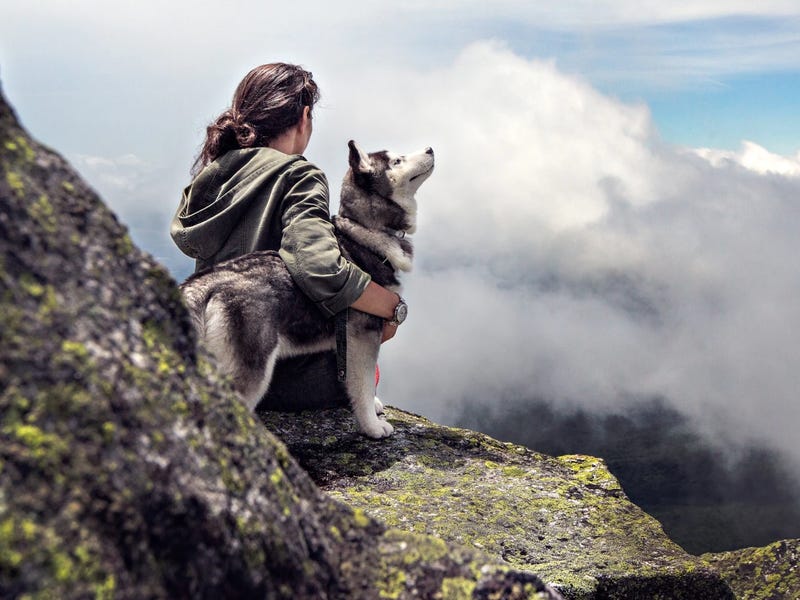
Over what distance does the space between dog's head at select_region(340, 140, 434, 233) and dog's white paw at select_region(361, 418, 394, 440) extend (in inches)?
96.4

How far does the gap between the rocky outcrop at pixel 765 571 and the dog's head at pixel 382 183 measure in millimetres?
5766

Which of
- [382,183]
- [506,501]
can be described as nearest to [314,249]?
[382,183]

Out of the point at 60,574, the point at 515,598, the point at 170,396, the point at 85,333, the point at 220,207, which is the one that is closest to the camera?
the point at 60,574

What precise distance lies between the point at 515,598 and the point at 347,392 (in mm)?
5335

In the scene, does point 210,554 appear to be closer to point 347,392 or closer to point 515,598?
point 515,598

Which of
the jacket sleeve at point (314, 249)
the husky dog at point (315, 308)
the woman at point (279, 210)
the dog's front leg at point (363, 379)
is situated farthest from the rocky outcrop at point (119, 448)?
the dog's front leg at point (363, 379)

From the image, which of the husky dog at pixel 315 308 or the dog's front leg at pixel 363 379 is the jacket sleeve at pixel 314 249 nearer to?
the husky dog at pixel 315 308

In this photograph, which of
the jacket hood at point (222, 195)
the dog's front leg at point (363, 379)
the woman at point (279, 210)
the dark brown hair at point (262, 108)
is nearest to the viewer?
the woman at point (279, 210)

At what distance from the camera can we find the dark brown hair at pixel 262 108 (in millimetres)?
7980

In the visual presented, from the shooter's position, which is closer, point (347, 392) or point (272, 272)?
point (272, 272)

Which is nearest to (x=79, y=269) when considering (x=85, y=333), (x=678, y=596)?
(x=85, y=333)

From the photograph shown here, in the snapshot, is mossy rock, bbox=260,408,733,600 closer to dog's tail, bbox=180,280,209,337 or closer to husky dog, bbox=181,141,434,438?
husky dog, bbox=181,141,434,438

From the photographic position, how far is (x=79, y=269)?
223 cm

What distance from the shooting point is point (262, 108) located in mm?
8102
